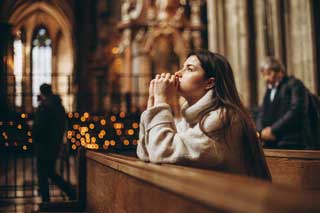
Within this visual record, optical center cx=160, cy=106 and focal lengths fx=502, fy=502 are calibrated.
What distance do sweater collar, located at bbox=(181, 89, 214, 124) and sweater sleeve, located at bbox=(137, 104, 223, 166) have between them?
0.16 ft

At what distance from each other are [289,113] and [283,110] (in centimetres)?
20

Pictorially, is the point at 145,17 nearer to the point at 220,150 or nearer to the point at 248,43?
the point at 248,43

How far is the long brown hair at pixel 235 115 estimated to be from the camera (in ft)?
7.27

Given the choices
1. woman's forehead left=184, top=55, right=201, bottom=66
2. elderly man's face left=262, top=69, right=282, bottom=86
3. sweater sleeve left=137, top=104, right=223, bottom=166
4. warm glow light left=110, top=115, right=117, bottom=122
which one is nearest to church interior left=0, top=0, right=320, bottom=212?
warm glow light left=110, top=115, right=117, bottom=122

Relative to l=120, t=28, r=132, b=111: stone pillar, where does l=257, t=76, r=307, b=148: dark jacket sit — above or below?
below

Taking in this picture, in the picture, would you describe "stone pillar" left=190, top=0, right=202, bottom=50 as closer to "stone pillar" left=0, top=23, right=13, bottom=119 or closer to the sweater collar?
"stone pillar" left=0, top=23, right=13, bottom=119

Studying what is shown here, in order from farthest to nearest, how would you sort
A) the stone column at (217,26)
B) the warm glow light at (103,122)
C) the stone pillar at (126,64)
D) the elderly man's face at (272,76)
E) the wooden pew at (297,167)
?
the stone pillar at (126,64), the stone column at (217,26), the warm glow light at (103,122), the elderly man's face at (272,76), the wooden pew at (297,167)

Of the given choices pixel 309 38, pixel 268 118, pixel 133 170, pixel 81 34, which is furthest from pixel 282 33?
pixel 81 34

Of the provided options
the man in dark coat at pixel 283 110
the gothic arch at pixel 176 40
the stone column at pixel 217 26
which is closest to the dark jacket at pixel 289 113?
the man in dark coat at pixel 283 110

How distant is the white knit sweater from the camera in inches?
83.2

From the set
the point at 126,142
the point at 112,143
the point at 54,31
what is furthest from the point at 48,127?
the point at 54,31

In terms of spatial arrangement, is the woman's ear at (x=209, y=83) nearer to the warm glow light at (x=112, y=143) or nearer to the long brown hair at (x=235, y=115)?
the long brown hair at (x=235, y=115)

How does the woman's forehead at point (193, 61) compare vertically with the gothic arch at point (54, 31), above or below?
below

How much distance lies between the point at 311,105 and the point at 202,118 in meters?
3.03
